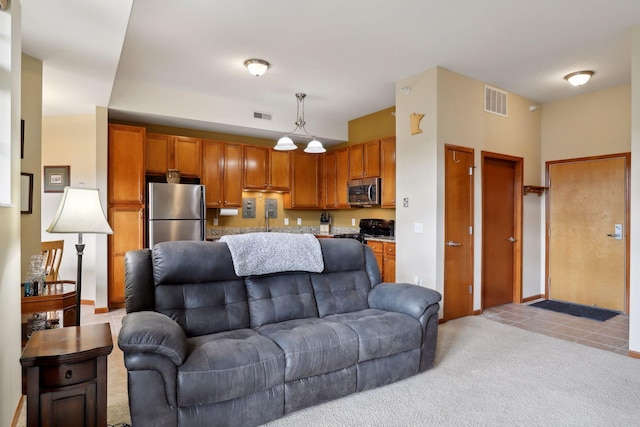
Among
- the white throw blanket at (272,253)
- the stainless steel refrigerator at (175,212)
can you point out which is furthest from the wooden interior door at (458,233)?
the stainless steel refrigerator at (175,212)

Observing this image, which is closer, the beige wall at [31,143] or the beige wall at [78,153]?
the beige wall at [31,143]

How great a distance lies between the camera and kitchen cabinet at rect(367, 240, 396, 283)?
486cm

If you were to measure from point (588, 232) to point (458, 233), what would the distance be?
2035mm

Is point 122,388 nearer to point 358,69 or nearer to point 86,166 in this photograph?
point 86,166

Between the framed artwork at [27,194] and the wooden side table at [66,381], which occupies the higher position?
the framed artwork at [27,194]

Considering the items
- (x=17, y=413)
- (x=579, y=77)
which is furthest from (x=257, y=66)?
(x=579, y=77)

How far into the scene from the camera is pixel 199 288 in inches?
103

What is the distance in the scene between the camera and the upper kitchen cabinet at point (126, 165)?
4777 mm

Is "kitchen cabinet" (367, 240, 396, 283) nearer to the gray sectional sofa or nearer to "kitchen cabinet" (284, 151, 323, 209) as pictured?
the gray sectional sofa

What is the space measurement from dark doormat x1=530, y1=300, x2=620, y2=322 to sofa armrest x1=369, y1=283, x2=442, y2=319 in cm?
285

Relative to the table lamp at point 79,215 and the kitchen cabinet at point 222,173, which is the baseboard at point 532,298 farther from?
the table lamp at point 79,215

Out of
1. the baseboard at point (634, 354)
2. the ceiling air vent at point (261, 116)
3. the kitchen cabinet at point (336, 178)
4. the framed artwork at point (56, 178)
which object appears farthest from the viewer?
the kitchen cabinet at point (336, 178)

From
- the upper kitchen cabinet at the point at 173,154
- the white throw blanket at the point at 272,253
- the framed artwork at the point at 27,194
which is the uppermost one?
the upper kitchen cabinet at the point at 173,154

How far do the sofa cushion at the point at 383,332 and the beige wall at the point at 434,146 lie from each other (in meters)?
1.53
